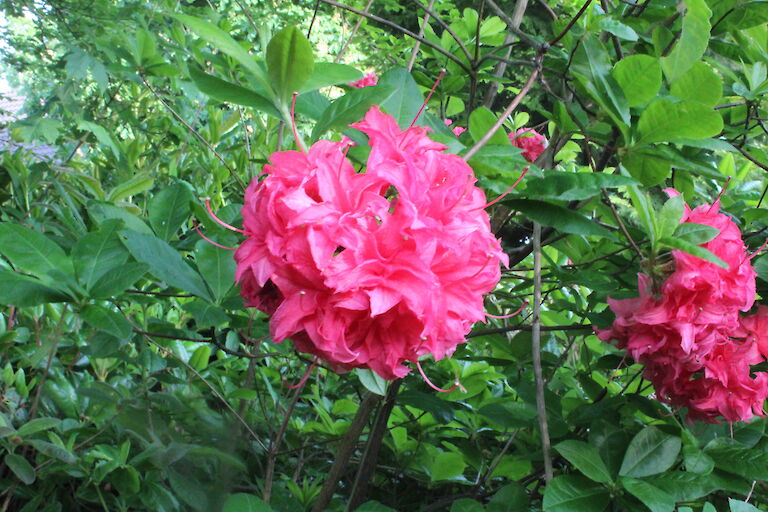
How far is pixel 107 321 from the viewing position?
26.6 inches

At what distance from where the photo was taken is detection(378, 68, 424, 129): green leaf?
70 cm

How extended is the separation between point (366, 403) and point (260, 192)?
0.45 metres

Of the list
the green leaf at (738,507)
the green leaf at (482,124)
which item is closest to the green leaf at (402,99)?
the green leaf at (482,124)

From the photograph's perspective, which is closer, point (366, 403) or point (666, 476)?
point (666, 476)

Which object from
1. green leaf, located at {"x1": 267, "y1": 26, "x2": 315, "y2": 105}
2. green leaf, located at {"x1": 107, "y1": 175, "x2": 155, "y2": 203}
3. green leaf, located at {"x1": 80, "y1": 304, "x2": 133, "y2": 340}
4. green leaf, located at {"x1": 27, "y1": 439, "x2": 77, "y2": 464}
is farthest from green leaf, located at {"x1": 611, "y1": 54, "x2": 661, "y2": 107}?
green leaf, located at {"x1": 27, "y1": 439, "x2": 77, "y2": 464}

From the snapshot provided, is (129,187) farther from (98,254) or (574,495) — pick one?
(574,495)

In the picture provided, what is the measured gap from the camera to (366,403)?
932 millimetres

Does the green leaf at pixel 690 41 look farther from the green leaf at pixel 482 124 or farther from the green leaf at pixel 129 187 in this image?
the green leaf at pixel 129 187

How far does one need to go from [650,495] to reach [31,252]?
0.71 m

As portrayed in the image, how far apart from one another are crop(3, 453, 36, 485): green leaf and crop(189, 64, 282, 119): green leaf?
73cm

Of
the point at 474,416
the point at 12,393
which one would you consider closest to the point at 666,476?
the point at 474,416

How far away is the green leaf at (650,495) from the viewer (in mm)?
721

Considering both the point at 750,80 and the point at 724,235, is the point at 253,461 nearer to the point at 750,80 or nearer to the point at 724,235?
the point at 724,235

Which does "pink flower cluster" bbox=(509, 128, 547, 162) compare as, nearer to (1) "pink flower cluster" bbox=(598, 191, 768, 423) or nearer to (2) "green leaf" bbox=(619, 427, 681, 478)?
(1) "pink flower cluster" bbox=(598, 191, 768, 423)
